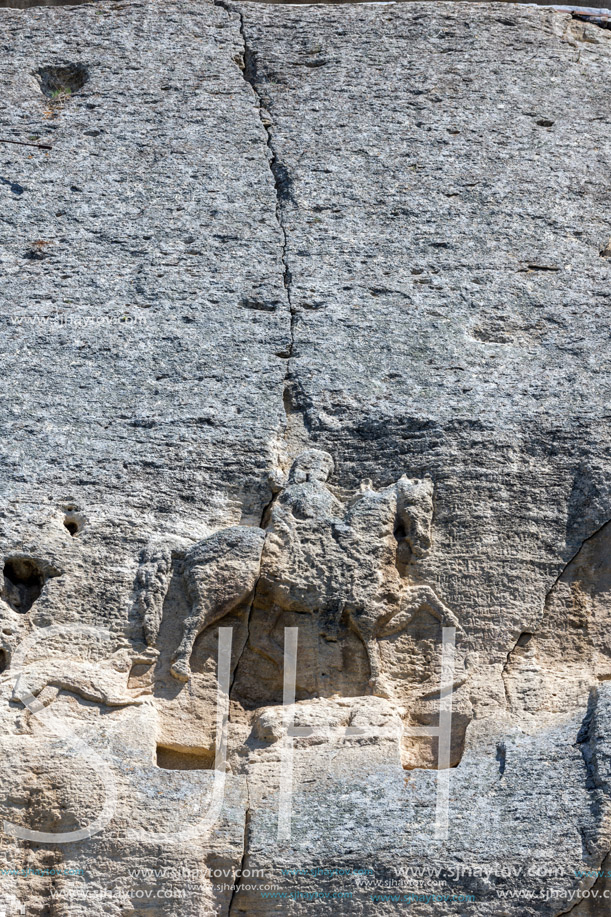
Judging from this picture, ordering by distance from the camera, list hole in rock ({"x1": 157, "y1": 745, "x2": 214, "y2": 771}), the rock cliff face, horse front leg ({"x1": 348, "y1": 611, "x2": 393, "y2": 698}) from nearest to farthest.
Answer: the rock cliff face
hole in rock ({"x1": 157, "y1": 745, "x2": 214, "y2": 771})
horse front leg ({"x1": 348, "y1": 611, "x2": 393, "y2": 698})

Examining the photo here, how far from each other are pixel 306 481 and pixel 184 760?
1.09 metres

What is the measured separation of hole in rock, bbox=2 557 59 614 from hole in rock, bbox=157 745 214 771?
0.71 metres

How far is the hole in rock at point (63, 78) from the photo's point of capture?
6211 millimetres

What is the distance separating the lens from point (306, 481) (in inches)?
190

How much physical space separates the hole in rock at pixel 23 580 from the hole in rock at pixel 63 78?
262 cm

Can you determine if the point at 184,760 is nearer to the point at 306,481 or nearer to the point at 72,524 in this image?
the point at 72,524

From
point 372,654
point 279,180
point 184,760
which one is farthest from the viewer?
point 279,180

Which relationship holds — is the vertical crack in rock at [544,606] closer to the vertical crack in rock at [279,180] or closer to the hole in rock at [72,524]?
the vertical crack in rock at [279,180]

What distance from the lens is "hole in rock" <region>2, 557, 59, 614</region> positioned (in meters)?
4.62

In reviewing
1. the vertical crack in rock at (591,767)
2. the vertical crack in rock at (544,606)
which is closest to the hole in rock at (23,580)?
the vertical crack in rock at (544,606)

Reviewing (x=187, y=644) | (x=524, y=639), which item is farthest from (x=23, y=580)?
(x=524, y=639)

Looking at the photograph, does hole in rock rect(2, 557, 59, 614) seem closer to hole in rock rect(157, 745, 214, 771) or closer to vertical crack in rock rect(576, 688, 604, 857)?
hole in rock rect(157, 745, 214, 771)

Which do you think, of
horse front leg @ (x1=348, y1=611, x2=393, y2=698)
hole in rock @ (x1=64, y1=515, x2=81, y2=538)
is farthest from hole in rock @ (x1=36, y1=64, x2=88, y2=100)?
horse front leg @ (x1=348, y1=611, x2=393, y2=698)

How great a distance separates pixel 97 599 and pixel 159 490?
18.4 inches
